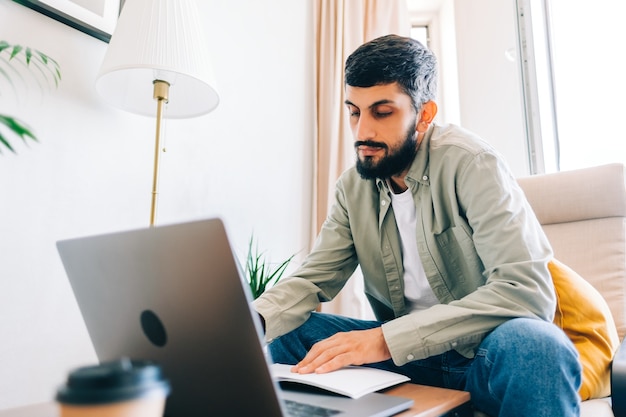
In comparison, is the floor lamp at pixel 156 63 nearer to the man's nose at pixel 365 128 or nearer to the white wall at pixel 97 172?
the white wall at pixel 97 172

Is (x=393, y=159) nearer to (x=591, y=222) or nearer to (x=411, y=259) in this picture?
(x=411, y=259)

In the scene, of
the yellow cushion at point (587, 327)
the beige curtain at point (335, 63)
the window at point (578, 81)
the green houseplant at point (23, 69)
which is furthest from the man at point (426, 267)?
the window at point (578, 81)

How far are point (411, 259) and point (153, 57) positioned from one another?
81cm

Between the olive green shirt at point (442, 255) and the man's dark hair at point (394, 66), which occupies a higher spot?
the man's dark hair at point (394, 66)

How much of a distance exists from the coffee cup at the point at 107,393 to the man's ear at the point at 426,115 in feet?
3.60

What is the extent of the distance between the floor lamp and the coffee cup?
951mm

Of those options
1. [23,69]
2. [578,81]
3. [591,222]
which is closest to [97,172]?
[23,69]

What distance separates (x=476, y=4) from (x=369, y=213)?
179 cm

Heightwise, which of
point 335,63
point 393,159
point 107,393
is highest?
point 335,63

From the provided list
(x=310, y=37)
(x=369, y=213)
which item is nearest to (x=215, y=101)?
(x=369, y=213)

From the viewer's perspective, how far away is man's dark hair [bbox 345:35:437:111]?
125 centimetres

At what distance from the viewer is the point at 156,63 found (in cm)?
121

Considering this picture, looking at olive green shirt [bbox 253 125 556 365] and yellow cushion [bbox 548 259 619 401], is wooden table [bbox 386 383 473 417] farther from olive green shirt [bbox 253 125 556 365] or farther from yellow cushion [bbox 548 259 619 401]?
yellow cushion [bbox 548 259 619 401]

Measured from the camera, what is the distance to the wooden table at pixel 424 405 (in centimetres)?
70
